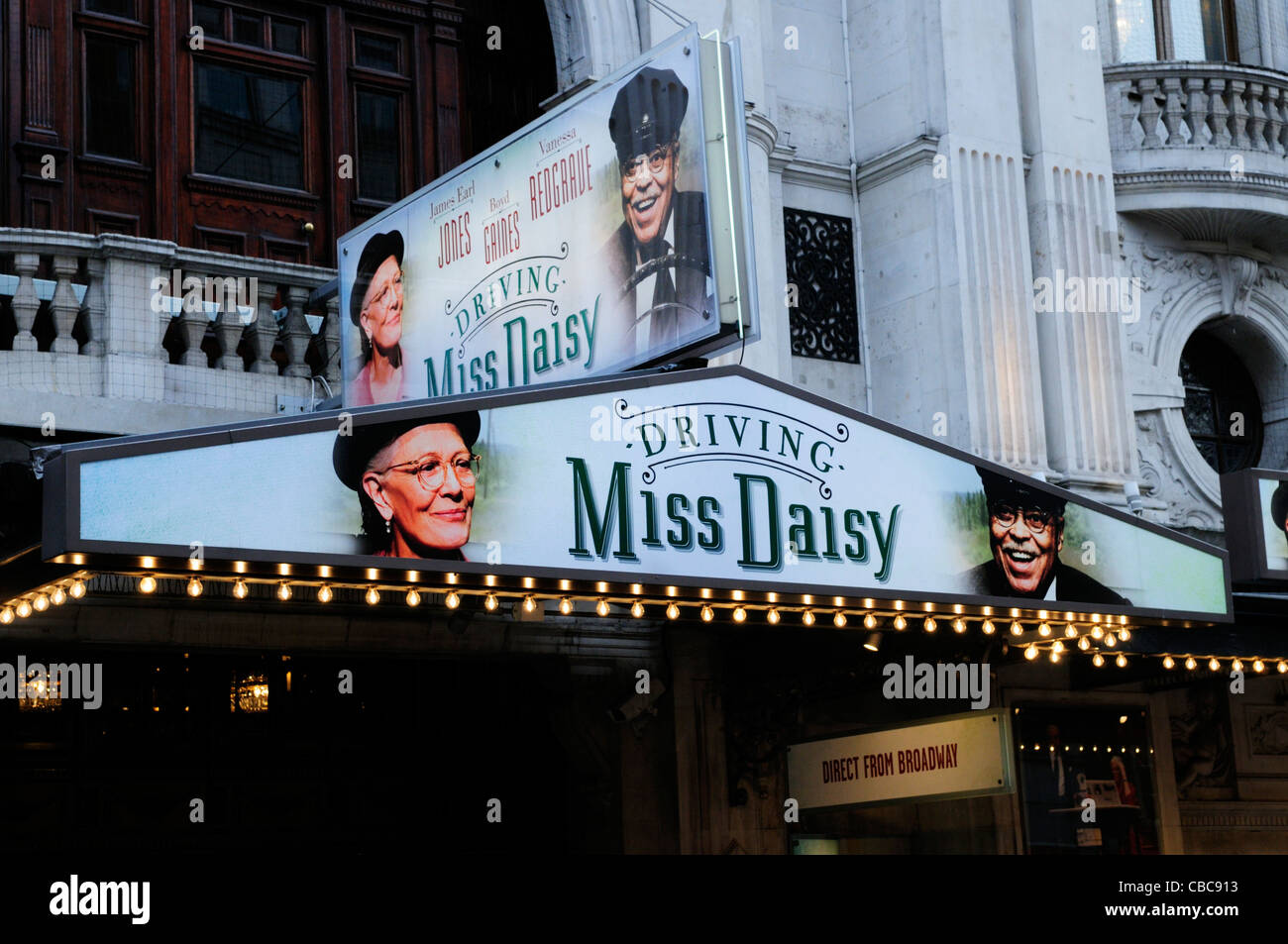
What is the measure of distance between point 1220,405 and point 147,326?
10.7 metres

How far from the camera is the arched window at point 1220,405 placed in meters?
16.8

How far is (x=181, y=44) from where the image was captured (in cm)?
1287

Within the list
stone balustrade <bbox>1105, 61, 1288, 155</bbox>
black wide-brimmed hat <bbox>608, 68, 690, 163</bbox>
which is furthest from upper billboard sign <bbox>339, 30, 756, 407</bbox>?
stone balustrade <bbox>1105, 61, 1288, 155</bbox>

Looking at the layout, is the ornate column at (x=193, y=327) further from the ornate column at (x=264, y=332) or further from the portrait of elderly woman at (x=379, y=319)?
the portrait of elderly woman at (x=379, y=319)

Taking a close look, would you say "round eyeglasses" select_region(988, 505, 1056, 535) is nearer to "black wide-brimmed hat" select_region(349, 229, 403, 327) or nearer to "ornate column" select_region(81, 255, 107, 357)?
"black wide-brimmed hat" select_region(349, 229, 403, 327)

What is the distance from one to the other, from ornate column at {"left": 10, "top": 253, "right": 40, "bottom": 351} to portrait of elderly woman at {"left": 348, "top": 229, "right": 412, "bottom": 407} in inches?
78.9

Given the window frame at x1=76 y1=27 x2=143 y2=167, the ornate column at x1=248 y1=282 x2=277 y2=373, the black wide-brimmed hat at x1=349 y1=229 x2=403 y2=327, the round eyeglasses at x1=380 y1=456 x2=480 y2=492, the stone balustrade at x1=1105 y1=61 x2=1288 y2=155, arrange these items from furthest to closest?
the stone balustrade at x1=1105 y1=61 x2=1288 y2=155 → the window frame at x1=76 y1=27 x2=143 y2=167 → the ornate column at x1=248 y1=282 x2=277 y2=373 → the black wide-brimmed hat at x1=349 y1=229 x2=403 y2=327 → the round eyeglasses at x1=380 y1=456 x2=480 y2=492

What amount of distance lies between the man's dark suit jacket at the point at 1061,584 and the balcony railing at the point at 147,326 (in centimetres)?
457

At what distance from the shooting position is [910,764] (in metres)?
11.4

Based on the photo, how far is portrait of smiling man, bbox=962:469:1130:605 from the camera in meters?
10.5

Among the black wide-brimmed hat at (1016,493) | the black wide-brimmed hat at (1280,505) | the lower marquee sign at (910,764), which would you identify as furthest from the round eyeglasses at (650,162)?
the black wide-brimmed hat at (1280,505)

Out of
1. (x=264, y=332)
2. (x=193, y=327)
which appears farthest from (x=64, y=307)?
(x=264, y=332)

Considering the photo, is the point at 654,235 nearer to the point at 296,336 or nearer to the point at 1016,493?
the point at 1016,493
